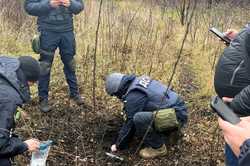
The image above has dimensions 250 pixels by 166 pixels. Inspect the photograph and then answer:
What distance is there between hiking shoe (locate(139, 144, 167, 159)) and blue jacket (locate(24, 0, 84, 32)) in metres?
1.50

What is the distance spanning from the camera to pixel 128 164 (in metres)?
3.87

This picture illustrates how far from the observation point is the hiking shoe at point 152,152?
3971mm

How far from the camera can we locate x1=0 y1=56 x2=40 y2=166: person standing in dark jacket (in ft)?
8.26

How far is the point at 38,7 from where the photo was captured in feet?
14.2

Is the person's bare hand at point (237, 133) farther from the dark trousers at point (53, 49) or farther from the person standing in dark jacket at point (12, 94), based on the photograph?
the dark trousers at point (53, 49)

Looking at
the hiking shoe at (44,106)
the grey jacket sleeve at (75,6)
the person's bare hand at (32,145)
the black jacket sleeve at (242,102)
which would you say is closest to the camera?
the black jacket sleeve at (242,102)

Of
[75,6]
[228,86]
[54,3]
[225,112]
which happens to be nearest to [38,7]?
[54,3]

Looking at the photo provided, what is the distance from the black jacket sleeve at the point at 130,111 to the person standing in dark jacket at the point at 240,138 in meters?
A: 2.35

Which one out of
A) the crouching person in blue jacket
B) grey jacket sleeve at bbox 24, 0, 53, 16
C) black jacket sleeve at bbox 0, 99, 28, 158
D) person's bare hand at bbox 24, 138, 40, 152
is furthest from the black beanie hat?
grey jacket sleeve at bbox 24, 0, 53, 16

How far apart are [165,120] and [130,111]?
0.39 metres

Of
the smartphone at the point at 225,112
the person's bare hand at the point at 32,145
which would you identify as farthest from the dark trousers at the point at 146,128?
the smartphone at the point at 225,112

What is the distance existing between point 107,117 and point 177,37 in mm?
2846

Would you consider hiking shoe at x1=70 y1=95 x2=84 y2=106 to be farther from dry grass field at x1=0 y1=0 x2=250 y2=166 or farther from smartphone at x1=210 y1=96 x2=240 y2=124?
smartphone at x1=210 y1=96 x2=240 y2=124

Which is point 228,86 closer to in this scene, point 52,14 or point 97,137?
point 97,137
